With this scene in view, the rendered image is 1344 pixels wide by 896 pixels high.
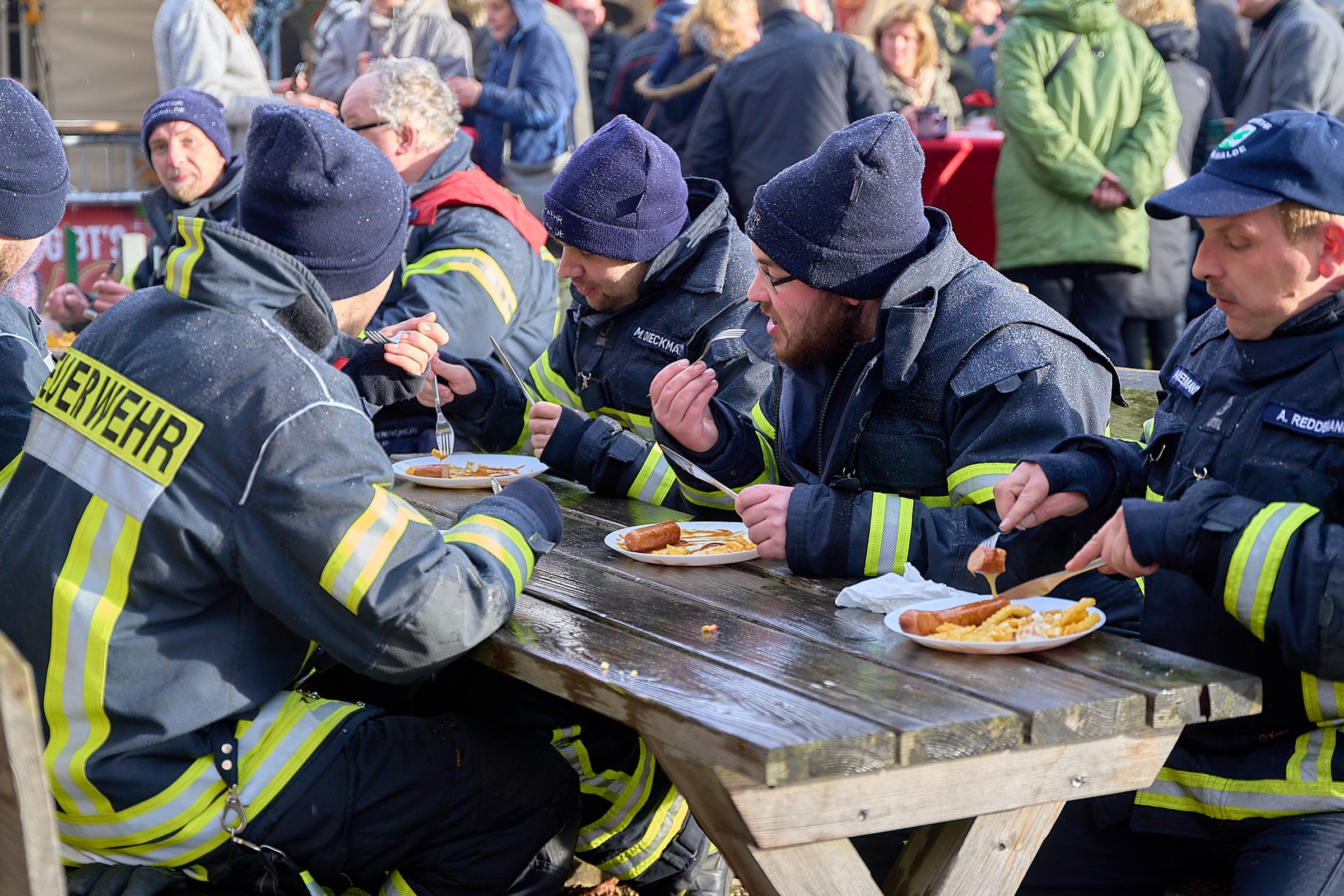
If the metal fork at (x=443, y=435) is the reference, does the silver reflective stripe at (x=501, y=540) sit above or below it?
above

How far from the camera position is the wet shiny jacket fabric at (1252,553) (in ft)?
6.48

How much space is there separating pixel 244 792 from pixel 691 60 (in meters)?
5.86

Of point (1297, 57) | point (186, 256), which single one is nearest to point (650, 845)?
point (186, 256)

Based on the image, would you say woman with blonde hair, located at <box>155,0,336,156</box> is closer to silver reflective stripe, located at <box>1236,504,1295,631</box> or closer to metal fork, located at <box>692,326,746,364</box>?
metal fork, located at <box>692,326,746,364</box>

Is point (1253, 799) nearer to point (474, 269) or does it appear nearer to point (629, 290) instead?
point (629, 290)

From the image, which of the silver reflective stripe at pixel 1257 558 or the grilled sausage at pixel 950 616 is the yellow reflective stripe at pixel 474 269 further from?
the silver reflective stripe at pixel 1257 558

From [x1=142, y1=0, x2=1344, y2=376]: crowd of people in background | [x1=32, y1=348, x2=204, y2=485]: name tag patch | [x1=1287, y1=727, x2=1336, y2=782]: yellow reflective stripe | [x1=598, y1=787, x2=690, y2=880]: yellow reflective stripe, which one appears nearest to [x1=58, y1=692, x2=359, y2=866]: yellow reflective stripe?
[x1=32, y1=348, x2=204, y2=485]: name tag patch

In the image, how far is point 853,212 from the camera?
2.78m

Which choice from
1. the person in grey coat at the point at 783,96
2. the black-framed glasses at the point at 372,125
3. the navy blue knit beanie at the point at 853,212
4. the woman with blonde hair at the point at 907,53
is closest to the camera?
the navy blue knit beanie at the point at 853,212

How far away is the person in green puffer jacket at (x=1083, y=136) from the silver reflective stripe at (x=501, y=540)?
4141mm

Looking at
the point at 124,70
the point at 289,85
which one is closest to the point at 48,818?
the point at 289,85

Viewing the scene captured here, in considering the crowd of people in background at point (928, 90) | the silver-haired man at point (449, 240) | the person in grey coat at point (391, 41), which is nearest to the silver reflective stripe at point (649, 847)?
the silver-haired man at point (449, 240)

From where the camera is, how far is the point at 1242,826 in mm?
2217

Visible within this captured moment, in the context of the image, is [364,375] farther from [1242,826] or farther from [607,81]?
[607,81]
